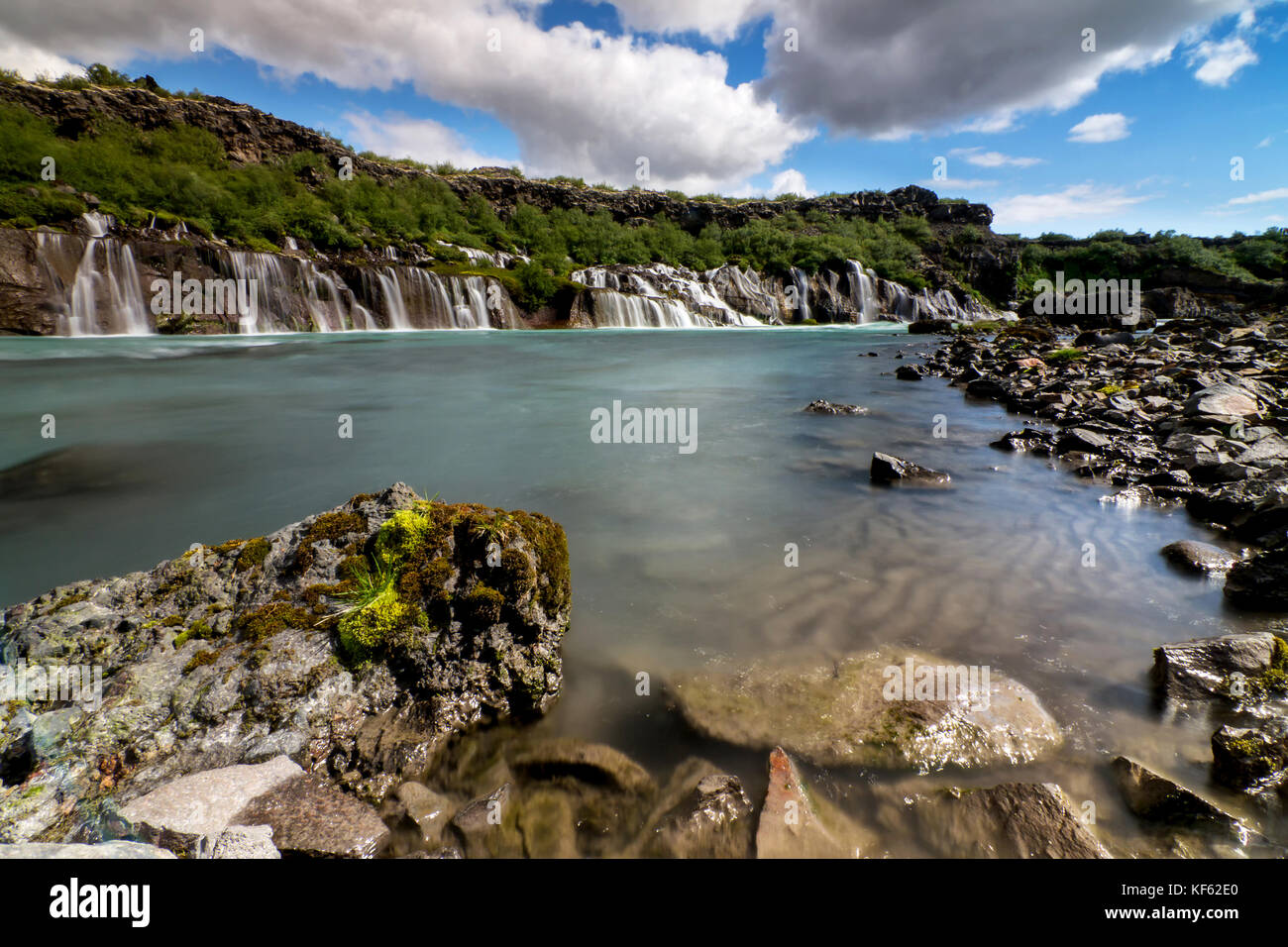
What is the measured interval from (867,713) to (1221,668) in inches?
93.2

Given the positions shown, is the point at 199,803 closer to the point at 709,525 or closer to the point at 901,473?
the point at 709,525

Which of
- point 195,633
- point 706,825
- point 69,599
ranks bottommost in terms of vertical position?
point 706,825

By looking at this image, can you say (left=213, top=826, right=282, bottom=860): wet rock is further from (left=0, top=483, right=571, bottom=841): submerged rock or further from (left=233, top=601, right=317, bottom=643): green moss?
(left=233, top=601, right=317, bottom=643): green moss

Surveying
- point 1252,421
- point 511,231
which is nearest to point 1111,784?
point 1252,421

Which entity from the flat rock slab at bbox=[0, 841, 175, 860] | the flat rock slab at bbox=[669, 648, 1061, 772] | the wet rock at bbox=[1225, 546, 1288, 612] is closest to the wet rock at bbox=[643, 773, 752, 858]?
the flat rock slab at bbox=[669, 648, 1061, 772]

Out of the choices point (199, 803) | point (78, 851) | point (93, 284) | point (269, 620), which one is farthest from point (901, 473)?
point (93, 284)

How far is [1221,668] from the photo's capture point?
3.37 meters

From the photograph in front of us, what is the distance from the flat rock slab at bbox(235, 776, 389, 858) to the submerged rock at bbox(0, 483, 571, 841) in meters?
0.23

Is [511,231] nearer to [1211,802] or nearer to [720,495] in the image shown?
[720,495]

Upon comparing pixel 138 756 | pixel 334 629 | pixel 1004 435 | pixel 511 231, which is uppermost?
pixel 511 231
